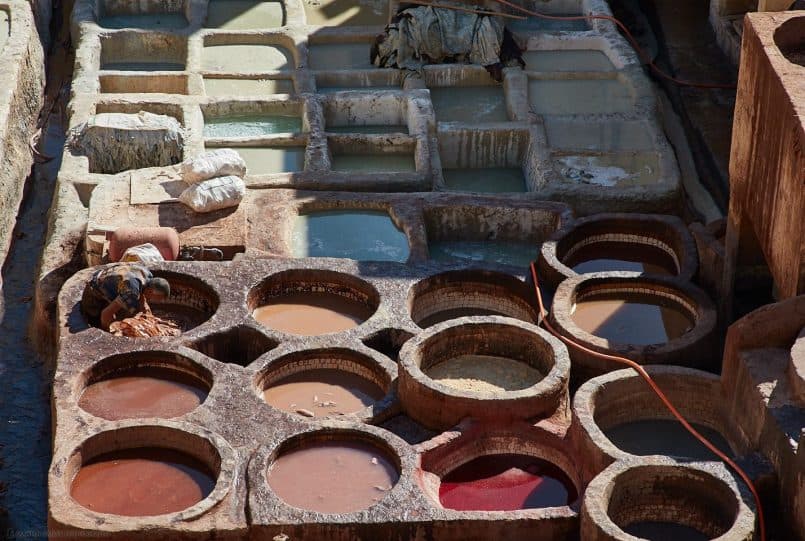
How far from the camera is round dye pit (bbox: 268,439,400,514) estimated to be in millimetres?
9852

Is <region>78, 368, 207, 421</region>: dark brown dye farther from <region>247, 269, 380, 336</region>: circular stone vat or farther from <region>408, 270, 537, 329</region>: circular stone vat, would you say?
<region>408, 270, 537, 329</region>: circular stone vat

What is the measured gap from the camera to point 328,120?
15.9 m

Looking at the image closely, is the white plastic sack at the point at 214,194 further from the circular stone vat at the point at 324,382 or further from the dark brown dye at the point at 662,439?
the dark brown dye at the point at 662,439

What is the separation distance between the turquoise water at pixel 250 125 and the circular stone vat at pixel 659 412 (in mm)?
6129

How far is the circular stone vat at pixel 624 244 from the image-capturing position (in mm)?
13109

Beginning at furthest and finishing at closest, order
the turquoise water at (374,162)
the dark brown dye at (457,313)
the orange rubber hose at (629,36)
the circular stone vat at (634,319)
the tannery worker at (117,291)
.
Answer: the orange rubber hose at (629,36) → the turquoise water at (374,162) → the dark brown dye at (457,313) → the tannery worker at (117,291) → the circular stone vat at (634,319)

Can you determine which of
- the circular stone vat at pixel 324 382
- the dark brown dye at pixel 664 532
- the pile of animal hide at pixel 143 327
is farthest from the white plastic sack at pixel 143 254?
the dark brown dye at pixel 664 532

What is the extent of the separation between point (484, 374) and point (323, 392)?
1355mm

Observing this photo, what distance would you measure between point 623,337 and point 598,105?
4713mm

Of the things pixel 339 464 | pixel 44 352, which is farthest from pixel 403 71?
pixel 339 464

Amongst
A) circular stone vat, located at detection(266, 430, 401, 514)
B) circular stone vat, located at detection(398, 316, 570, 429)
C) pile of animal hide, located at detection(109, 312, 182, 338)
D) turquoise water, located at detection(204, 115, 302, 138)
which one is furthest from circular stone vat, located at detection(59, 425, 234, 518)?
turquoise water, located at detection(204, 115, 302, 138)

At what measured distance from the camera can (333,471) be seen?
10.1 m

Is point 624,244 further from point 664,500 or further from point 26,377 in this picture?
point 26,377

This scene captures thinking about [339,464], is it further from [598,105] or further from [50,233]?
[598,105]
